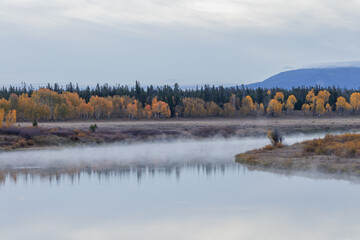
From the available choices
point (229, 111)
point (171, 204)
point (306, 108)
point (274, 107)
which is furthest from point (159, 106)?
point (171, 204)

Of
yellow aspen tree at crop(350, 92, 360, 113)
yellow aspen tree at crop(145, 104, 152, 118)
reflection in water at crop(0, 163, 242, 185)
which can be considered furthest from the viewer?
yellow aspen tree at crop(350, 92, 360, 113)

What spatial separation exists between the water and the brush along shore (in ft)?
6.02

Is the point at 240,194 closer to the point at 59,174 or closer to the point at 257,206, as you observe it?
the point at 257,206

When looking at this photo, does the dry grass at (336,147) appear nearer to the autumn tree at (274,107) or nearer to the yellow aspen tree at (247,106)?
the autumn tree at (274,107)

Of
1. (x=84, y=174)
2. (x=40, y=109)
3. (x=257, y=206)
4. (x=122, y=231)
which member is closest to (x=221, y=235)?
(x=122, y=231)

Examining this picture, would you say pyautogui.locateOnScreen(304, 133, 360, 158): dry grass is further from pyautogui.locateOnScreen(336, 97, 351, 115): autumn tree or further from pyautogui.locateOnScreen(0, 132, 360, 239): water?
pyautogui.locateOnScreen(336, 97, 351, 115): autumn tree

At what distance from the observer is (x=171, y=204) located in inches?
879

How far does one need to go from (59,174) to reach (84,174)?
1743 millimetres

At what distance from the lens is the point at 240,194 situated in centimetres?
2461

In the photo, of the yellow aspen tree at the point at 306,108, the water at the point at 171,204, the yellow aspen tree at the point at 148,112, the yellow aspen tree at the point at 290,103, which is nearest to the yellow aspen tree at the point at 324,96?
the yellow aspen tree at the point at 306,108

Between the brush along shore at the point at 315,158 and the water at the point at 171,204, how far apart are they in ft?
6.02

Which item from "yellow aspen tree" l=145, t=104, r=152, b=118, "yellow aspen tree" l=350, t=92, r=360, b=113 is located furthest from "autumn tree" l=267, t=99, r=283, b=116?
"yellow aspen tree" l=145, t=104, r=152, b=118

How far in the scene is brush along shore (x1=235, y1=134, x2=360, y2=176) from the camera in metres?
30.1

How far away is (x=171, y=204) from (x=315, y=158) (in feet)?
49.8
